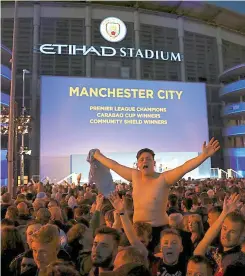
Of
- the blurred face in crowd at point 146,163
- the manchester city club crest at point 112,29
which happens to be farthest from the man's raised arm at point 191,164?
the manchester city club crest at point 112,29

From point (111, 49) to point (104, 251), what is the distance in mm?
34527

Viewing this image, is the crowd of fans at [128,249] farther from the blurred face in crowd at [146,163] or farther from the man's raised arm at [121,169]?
the blurred face in crowd at [146,163]

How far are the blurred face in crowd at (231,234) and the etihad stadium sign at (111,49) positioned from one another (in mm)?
33385

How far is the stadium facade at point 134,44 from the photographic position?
114 feet

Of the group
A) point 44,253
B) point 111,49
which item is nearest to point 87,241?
point 44,253

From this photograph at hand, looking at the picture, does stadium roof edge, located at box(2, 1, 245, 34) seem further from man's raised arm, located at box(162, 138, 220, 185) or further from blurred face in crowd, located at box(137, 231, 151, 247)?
blurred face in crowd, located at box(137, 231, 151, 247)

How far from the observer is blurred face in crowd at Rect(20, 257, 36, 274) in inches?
114

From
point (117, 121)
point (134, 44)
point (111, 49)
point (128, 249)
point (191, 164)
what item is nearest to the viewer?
point (128, 249)

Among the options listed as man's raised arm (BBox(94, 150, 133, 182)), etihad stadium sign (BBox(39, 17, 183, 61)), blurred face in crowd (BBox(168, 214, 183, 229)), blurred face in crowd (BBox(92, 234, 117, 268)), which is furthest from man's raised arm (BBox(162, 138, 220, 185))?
etihad stadium sign (BBox(39, 17, 183, 61))

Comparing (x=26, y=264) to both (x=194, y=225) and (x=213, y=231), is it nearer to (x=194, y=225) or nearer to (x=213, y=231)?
(x=213, y=231)

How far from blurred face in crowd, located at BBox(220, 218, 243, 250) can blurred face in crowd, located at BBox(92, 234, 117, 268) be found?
102 cm

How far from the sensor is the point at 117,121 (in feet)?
91.2

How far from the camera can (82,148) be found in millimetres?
27406

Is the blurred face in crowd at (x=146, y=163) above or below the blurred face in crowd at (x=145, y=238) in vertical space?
above
